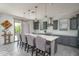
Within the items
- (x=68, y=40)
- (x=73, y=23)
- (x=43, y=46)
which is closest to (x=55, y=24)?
(x=73, y=23)

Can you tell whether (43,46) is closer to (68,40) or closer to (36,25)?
(36,25)

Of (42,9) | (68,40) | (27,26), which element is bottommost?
(68,40)

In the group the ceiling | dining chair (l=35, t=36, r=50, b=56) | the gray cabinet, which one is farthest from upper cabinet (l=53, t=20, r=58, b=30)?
dining chair (l=35, t=36, r=50, b=56)

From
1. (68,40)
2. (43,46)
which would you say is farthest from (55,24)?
(43,46)

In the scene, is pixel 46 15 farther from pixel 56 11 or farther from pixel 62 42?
pixel 62 42

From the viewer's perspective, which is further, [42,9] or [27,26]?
[27,26]

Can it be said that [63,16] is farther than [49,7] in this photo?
Yes

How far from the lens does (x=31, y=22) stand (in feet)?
8.36

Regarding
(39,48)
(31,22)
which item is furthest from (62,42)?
(31,22)

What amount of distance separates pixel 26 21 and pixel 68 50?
1608 mm

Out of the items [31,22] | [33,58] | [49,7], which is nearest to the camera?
[33,58]

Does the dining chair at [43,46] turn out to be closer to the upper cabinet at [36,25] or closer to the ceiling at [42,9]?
the upper cabinet at [36,25]

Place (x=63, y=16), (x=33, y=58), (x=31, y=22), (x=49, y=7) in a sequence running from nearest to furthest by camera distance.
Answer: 1. (x=33, y=58)
2. (x=49, y=7)
3. (x=63, y=16)
4. (x=31, y=22)

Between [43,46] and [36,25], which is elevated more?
[36,25]
